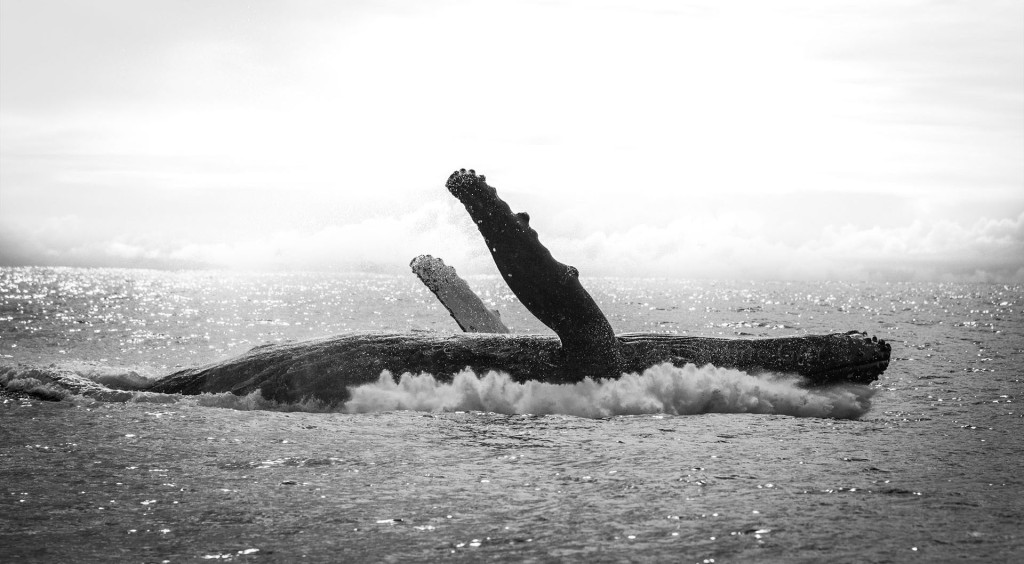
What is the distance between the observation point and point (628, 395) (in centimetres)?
1098

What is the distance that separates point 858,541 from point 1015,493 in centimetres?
224

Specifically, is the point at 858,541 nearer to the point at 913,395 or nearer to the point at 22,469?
the point at 22,469

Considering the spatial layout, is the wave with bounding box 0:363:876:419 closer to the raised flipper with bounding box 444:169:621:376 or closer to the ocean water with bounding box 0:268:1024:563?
the ocean water with bounding box 0:268:1024:563

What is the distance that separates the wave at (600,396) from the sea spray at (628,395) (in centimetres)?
1

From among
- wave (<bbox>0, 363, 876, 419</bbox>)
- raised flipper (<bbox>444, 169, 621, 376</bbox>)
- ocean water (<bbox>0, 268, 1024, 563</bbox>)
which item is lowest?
ocean water (<bbox>0, 268, 1024, 563</bbox>)

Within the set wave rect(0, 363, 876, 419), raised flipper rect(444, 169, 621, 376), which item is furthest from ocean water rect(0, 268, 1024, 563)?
raised flipper rect(444, 169, 621, 376)

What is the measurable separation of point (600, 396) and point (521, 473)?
3.86m

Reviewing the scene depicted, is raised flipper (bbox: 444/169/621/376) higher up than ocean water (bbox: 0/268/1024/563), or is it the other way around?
raised flipper (bbox: 444/169/621/376)

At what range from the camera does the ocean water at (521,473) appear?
5.40m

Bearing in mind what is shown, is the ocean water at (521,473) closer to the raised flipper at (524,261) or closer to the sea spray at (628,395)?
the sea spray at (628,395)

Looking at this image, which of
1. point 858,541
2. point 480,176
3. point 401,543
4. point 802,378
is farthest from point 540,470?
point 802,378

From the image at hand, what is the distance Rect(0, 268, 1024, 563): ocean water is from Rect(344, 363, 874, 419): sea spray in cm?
3

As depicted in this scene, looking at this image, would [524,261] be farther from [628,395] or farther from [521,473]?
[521,473]

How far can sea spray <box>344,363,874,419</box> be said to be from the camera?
10836mm
